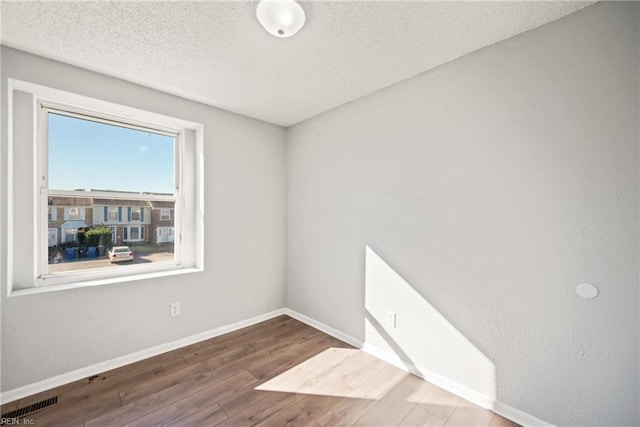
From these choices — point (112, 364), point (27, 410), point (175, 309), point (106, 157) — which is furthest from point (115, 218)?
point (27, 410)

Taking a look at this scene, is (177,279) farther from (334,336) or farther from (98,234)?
(334,336)

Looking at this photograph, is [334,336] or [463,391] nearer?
[463,391]

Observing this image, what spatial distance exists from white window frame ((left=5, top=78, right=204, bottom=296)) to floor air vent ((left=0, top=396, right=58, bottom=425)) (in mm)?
746

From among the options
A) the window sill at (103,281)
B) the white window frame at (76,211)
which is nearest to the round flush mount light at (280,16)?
the white window frame at (76,211)

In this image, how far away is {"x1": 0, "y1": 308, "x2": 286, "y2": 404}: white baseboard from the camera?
1.81m

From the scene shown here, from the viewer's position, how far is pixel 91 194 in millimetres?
2244

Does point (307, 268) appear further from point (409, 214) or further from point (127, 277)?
point (127, 277)

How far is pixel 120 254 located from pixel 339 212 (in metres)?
2.12

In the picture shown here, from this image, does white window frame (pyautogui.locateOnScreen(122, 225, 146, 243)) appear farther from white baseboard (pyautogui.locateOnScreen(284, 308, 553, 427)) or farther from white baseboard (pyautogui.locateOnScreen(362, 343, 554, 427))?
white baseboard (pyautogui.locateOnScreen(362, 343, 554, 427))

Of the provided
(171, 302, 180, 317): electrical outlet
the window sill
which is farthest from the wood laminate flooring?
the window sill

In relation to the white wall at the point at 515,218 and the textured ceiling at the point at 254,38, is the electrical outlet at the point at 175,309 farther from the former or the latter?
the textured ceiling at the point at 254,38

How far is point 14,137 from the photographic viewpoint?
187cm

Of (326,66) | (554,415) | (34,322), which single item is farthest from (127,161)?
(554,415)

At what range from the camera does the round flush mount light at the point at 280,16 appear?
1.40 metres
